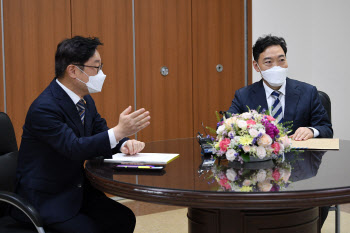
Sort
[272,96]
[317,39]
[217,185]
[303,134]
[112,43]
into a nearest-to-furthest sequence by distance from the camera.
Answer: [217,185], [303,134], [272,96], [112,43], [317,39]

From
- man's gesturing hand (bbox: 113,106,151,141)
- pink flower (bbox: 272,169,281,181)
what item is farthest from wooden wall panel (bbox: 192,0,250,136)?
pink flower (bbox: 272,169,281,181)

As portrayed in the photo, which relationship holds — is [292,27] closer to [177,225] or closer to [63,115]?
[177,225]

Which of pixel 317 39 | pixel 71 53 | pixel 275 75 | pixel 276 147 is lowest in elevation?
pixel 276 147

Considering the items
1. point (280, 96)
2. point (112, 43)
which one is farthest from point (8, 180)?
point (112, 43)

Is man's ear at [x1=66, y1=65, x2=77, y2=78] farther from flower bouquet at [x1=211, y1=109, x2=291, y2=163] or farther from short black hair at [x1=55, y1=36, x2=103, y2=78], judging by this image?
flower bouquet at [x1=211, y1=109, x2=291, y2=163]

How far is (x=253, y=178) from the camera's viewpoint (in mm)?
1624

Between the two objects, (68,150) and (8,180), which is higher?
(68,150)

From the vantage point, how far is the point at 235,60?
513 centimetres

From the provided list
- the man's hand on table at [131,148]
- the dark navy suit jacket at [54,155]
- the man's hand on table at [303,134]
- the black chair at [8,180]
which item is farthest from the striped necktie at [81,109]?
the man's hand on table at [303,134]

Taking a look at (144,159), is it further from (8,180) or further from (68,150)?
(8,180)

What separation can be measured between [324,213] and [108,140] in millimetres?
1646

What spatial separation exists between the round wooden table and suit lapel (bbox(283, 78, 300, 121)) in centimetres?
72

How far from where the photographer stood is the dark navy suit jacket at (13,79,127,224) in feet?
6.49

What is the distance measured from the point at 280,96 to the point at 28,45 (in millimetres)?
2452
